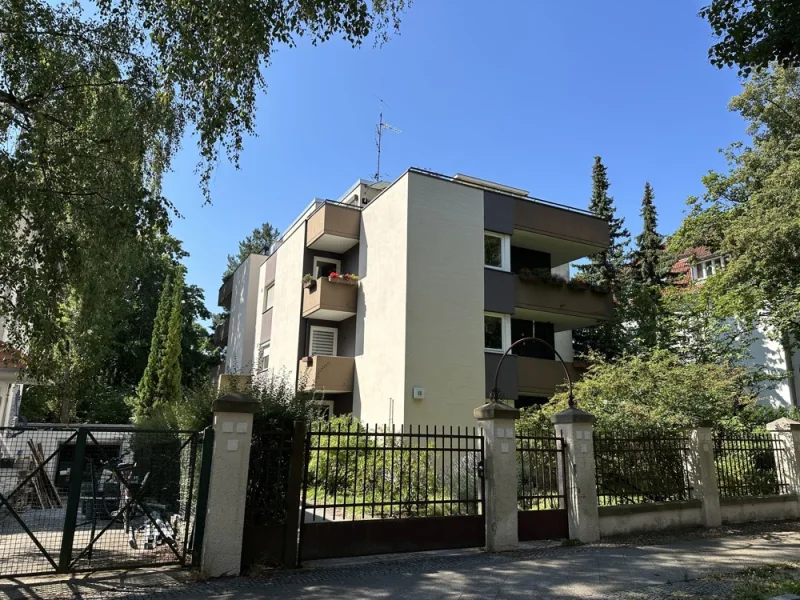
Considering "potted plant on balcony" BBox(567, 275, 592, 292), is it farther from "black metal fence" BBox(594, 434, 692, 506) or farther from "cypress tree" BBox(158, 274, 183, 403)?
"cypress tree" BBox(158, 274, 183, 403)

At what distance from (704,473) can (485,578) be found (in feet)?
20.3

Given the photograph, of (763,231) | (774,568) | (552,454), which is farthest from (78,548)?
(763,231)

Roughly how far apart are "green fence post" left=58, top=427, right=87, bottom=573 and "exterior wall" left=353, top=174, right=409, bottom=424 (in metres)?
9.80

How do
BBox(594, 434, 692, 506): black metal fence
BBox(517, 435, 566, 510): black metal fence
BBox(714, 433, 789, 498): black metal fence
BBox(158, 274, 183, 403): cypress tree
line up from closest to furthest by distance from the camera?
1. BBox(517, 435, 566, 510): black metal fence
2. BBox(594, 434, 692, 506): black metal fence
3. BBox(714, 433, 789, 498): black metal fence
4. BBox(158, 274, 183, 403): cypress tree

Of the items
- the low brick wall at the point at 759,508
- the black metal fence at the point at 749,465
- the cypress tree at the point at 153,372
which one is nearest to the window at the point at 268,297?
the cypress tree at the point at 153,372

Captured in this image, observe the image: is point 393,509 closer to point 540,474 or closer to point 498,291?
point 540,474

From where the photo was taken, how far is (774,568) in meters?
7.70

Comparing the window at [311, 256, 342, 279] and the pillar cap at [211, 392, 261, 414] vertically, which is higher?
the window at [311, 256, 342, 279]

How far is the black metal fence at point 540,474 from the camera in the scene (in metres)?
9.85

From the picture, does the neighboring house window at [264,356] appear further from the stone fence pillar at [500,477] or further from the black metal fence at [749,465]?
the black metal fence at [749,465]

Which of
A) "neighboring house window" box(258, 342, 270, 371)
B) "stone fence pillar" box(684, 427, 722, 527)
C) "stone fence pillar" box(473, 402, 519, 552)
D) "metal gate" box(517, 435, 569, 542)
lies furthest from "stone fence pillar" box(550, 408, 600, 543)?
"neighboring house window" box(258, 342, 270, 371)

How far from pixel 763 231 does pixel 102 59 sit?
18.5 meters

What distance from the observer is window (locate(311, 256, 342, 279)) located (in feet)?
69.5

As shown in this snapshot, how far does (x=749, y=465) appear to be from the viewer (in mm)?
12312
